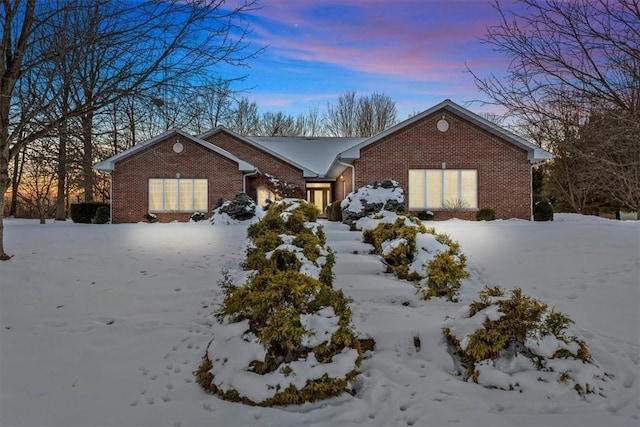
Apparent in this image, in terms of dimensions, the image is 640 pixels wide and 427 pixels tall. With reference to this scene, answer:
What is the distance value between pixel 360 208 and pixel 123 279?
24.3 ft

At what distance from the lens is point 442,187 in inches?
689

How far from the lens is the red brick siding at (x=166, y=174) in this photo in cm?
1852

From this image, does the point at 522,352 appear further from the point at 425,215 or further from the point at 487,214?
the point at 487,214

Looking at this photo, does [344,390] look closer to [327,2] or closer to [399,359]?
[399,359]

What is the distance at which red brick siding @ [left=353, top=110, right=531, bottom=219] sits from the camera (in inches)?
681

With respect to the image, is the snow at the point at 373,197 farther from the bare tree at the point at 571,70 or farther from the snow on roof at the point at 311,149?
the snow on roof at the point at 311,149

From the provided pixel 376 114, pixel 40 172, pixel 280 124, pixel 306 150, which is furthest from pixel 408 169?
pixel 280 124

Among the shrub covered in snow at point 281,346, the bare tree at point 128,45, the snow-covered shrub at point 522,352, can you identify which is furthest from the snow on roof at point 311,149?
the snow-covered shrub at point 522,352

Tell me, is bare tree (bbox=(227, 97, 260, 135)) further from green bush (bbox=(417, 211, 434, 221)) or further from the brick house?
green bush (bbox=(417, 211, 434, 221))

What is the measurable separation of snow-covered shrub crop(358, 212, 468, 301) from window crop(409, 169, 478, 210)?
8278mm

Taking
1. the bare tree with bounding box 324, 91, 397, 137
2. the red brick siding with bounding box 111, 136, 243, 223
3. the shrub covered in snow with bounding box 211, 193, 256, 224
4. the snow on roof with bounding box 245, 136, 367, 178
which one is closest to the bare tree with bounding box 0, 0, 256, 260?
the shrub covered in snow with bounding box 211, 193, 256, 224

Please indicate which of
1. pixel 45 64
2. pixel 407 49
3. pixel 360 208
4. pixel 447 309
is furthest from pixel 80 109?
pixel 360 208

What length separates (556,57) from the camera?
4.54m

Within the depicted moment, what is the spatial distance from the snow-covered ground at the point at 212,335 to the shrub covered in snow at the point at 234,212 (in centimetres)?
537
